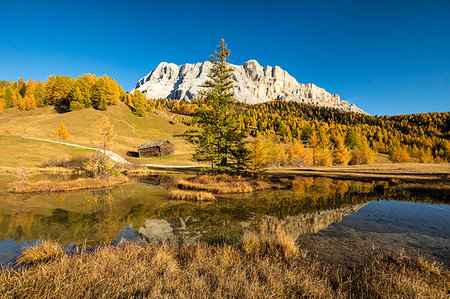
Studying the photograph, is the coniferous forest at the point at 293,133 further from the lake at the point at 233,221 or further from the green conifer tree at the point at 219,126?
the lake at the point at 233,221

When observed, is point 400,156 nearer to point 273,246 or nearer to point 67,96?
point 273,246

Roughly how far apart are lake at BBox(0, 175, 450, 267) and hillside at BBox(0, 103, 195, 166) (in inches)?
1330

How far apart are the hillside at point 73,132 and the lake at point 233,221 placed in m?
33.8

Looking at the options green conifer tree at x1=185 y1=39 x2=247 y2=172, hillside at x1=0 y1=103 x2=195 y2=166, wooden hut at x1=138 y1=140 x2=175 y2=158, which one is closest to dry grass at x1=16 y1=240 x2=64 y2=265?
green conifer tree at x1=185 y1=39 x2=247 y2=172

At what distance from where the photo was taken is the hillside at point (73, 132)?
45.2 meters

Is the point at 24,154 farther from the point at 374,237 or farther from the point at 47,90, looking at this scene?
the point at 47,90

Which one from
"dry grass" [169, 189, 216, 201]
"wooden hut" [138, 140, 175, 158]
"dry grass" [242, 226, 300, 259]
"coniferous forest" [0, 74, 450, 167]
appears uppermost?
"coniferous forest" [0, 74, 450, 167]

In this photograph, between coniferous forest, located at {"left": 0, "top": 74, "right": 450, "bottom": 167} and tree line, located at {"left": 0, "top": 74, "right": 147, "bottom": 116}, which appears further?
tree line, located at {"left": 0, "top": 74, "right": 147, "bottom": 116}

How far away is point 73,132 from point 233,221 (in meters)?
86.6

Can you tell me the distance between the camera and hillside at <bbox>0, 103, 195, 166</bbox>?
4516 cm

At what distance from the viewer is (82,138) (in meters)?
71.4

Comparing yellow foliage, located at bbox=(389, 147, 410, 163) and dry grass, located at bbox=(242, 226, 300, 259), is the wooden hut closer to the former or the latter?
dry grass, located at bbox=(242, 226, 300, 259)

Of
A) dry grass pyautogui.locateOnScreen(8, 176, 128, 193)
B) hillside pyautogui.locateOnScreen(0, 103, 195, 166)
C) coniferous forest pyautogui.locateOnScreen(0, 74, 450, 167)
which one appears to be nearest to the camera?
dry grass pyautogui.locateOnScreen(8, 176, 128, 193)

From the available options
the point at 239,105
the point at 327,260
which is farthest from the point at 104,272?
the point at 239,105
